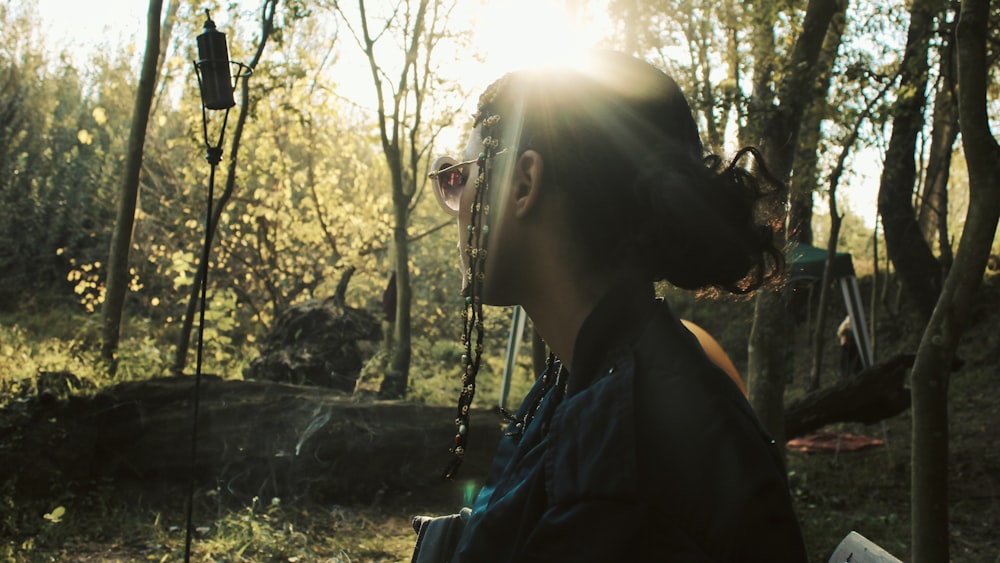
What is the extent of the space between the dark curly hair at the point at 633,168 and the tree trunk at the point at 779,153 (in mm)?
3681

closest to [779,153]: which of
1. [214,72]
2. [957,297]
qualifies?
[957,297]

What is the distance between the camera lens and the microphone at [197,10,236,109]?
4.45 m

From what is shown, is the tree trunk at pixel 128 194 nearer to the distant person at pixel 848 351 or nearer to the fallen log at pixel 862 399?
the fallen log at pixel 862 399

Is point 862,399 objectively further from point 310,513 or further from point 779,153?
point 310,513

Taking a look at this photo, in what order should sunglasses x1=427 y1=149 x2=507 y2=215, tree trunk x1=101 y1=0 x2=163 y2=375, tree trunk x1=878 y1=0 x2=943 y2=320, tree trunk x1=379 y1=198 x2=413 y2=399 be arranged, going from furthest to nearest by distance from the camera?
1. tree trunk x1=878 y1=0 x2=943 y2=320
2. tree trunk x1=379 y1=198 x2=413 y2=399
3. tree trunk x1=101 y1=0 x2=163 y2=375
4. sunglasses x1=427 y1=149 x2=507 y2=215

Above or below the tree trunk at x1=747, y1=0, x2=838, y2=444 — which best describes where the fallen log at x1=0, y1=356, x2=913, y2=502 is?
below

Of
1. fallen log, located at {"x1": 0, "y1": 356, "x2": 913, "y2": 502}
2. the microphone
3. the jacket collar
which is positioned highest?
the microphone

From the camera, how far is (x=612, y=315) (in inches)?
50.0

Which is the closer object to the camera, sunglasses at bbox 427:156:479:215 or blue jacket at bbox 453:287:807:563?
blue jacket at bbox 453:287:807:563

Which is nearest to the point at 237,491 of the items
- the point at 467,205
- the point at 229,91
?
the point at 229,91

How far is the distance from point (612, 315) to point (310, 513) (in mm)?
5086

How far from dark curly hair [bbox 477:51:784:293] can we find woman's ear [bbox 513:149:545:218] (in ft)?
0.05

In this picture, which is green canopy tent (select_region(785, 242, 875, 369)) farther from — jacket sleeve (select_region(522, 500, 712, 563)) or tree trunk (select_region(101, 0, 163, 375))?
jacket sleeve (select_region(522, 500, 712, 563))

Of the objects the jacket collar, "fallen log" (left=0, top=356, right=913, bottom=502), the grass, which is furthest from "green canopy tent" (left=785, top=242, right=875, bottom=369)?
the jacket collar
